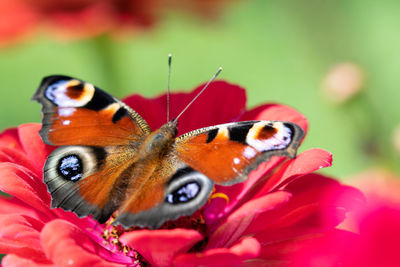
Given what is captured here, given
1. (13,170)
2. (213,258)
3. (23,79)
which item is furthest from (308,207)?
(23,79)

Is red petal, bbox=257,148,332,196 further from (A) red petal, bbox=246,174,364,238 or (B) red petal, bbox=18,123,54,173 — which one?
(B) red petal, bbox=18,123,54,173

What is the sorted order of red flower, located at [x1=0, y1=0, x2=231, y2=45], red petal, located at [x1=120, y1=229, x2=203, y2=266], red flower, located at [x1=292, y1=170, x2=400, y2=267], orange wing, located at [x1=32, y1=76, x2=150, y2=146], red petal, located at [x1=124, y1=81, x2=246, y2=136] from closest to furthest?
red flower, located at [x1=292, y1=170, x2=400, y2=267]
red petal, located at [x1=120, y1=229, x2=203, y2=266]
orange wing, located at [x1=32, y1=76, x2=150, y2=146]
red petal, located at [x1=124, y1=81, x2=246, y2=136]
red flower, located at [x1=0, y1=0, x2=231, y2=45]

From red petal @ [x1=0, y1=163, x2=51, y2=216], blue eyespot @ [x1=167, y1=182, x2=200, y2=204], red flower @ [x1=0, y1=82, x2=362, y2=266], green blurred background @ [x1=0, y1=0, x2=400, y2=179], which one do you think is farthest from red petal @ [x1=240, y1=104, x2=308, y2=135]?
green blurred background @ [x1=0, y1=0, x2=400, y2=179]

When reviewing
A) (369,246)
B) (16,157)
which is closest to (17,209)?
(16,157)

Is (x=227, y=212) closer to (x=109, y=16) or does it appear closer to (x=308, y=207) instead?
(x=308, y=207)

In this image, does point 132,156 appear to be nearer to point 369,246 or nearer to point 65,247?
point 65,247

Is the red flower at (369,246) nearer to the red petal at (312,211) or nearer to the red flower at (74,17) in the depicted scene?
the red petal at (312,211)
